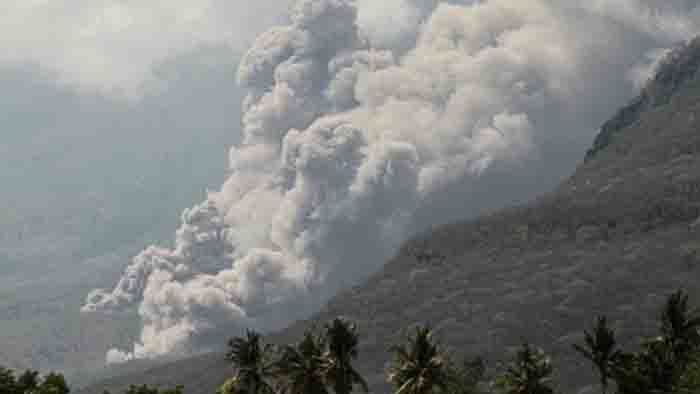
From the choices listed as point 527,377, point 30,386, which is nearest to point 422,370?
point 527,377

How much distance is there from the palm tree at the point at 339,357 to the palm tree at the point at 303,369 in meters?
0.70

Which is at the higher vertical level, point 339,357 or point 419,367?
point 339,357

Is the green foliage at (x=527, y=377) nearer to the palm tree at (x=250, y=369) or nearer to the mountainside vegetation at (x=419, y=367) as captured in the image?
the mountainside vegetation at (x=419, y=367)

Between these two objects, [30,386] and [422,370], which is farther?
[30,386]

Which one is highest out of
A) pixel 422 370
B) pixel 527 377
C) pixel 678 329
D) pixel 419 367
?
pixel 419 367

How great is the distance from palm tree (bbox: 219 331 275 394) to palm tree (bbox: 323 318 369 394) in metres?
5.61

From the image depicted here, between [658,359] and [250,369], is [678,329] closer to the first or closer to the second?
[658,359]

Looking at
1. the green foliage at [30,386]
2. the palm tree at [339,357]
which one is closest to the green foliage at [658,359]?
the palm tree at [339,357]

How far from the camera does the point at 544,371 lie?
78500 millimetres

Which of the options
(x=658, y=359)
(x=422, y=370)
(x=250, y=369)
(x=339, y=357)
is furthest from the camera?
(x=658, y=359)

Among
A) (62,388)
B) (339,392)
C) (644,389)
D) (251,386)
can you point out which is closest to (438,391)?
(339,392)

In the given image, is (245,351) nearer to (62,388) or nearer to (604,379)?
(62,388)

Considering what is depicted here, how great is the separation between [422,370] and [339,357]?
323 inches

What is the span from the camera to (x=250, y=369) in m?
78.1
